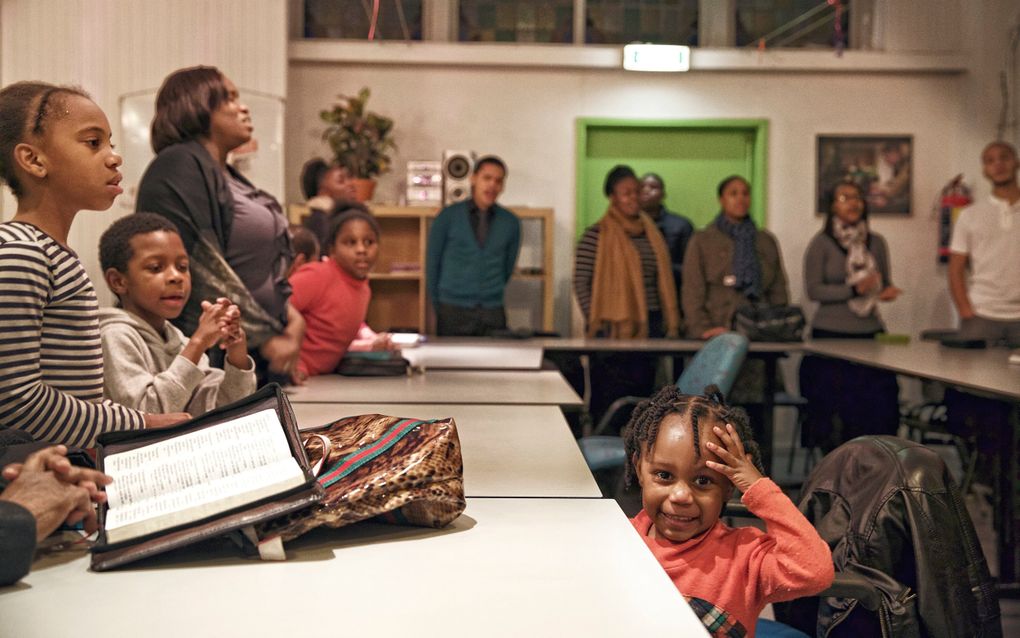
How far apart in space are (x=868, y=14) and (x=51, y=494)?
263 inches

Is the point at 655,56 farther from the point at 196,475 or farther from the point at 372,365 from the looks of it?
the point at 196,475

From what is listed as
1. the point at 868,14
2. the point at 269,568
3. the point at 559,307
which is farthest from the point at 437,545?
the point at 868,14

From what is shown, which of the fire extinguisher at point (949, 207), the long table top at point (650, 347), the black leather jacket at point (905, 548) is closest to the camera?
the black leather jacket at point (905, 548)

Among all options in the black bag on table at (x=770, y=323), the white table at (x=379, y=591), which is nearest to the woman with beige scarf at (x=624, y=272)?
the black bag on table at (x=770, y=323)

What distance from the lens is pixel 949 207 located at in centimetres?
650

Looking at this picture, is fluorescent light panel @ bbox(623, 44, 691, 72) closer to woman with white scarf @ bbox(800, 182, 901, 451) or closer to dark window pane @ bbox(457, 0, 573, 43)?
dark window pane @ bbox(457, 0, 573, 43)

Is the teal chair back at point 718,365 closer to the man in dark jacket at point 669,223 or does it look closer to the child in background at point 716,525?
the child in background at point 716,525

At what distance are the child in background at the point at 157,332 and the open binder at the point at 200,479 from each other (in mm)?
553

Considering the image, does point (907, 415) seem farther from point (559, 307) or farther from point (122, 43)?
point (122, 43)

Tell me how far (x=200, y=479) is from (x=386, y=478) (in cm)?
22

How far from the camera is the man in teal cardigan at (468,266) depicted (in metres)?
5.61

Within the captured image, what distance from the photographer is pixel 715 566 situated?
4.65 feet

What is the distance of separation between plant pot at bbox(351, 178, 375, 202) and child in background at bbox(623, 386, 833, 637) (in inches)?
188

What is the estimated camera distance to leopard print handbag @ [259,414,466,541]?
1164 mm
